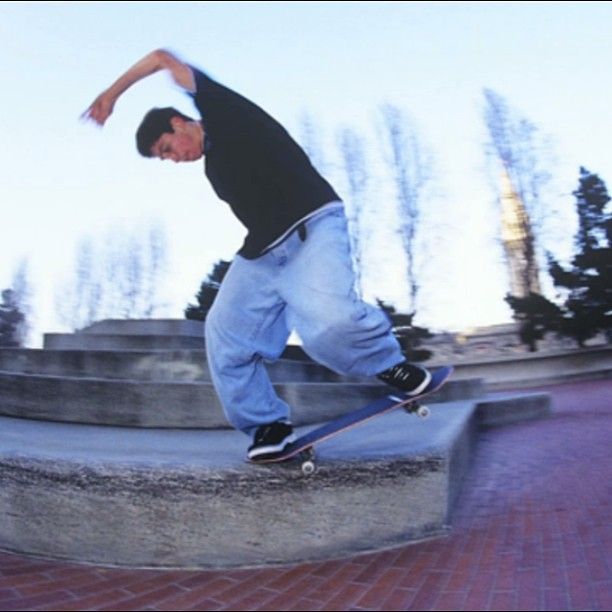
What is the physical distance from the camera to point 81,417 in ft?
13.6

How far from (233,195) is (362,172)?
2555 cm

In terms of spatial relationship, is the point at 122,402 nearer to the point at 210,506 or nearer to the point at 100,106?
the point at 210,506

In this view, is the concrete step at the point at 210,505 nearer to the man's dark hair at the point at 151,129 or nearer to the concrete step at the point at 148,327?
the man's dark hair at the point at 151,129

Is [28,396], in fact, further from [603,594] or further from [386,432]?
[603,594]

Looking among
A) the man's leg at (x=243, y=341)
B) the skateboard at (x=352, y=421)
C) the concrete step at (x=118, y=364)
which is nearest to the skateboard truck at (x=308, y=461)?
the skateboard at (x=352, y=421)

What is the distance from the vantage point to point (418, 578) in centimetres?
208

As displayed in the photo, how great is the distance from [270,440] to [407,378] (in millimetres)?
687

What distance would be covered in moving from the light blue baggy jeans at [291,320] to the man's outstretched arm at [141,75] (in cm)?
85

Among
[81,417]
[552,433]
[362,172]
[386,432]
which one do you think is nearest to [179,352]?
[81,417]

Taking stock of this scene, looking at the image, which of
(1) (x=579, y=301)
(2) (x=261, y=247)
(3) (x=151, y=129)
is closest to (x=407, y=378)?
(2) (x=261, y=247)

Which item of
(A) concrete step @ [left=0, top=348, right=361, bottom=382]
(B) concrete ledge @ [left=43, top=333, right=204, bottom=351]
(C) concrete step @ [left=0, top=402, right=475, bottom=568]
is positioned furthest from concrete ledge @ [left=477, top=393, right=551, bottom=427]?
(C) concrete step @ [left=0, top=402, right=475, bottom=568]

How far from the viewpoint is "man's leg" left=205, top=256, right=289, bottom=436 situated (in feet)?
7.59

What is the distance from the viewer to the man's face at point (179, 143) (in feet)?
7.56

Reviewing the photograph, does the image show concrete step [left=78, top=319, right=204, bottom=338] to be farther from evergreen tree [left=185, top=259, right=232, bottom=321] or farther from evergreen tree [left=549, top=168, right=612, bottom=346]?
evergreen tree [left=549, top=168, right=612, bottom=346]
